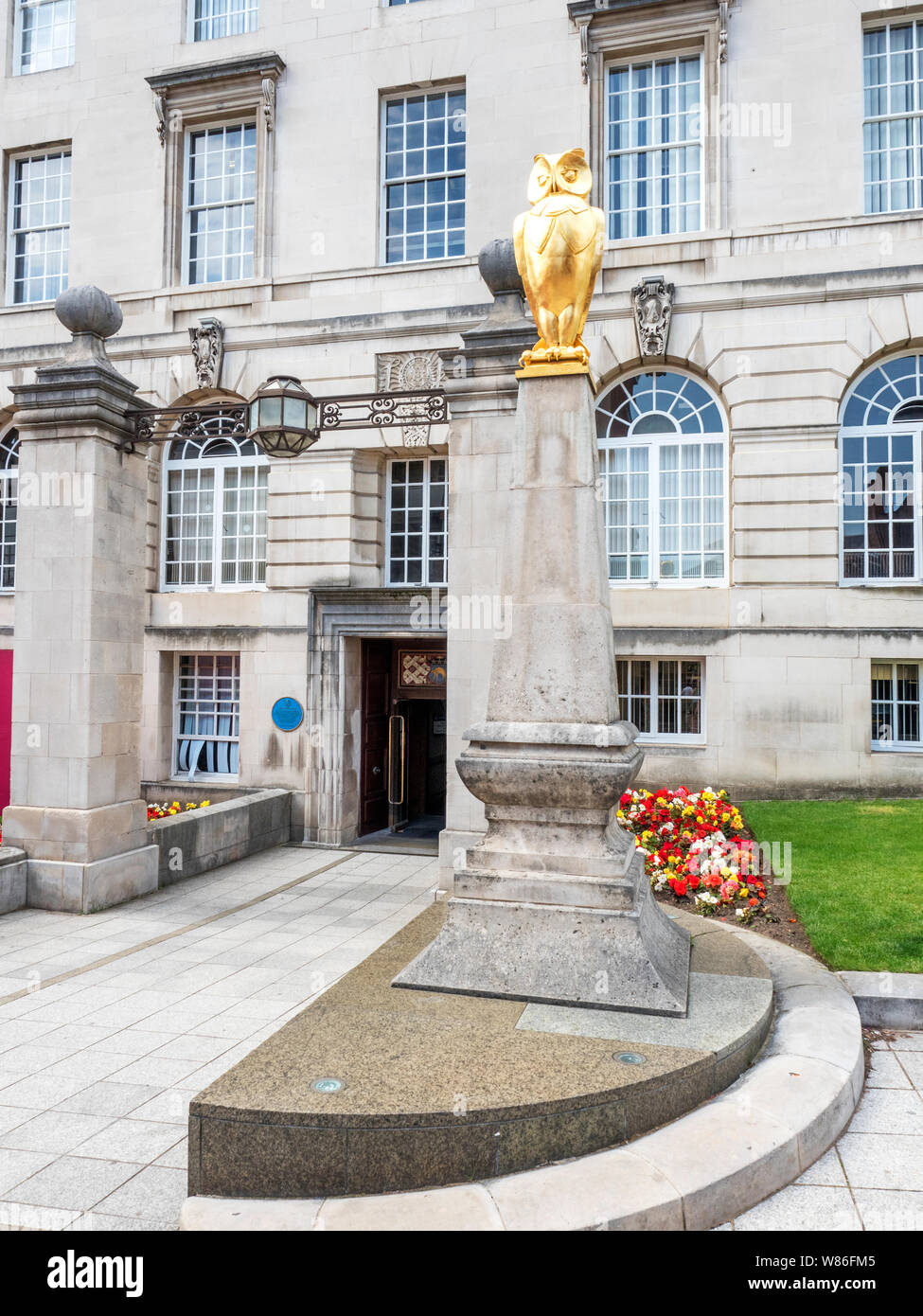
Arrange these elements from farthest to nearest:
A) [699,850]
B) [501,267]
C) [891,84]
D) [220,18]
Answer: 1. [220,18]
2. [891,84]
3. [699,850]
4. [501,267]

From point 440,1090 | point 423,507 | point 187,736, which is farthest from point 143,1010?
point 423,507

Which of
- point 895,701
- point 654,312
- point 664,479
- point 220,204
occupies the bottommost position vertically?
point 895,701

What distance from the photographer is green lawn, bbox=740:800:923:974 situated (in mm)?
7012

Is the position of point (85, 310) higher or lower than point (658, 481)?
higher

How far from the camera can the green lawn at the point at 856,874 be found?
23.0 ft

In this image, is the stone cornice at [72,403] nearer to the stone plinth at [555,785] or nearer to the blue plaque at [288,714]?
the stone plinth at [555,785]

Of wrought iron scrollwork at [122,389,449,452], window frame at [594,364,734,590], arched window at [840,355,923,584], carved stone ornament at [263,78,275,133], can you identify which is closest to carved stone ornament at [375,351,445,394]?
window frame at [594,364,734,590]

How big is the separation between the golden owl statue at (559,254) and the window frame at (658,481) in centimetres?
889

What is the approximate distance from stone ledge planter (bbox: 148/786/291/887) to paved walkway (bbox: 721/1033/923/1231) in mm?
8460

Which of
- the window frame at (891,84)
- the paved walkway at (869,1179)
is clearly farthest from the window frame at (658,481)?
the paved walkway at (869,1179)

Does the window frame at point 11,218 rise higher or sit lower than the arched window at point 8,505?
higher

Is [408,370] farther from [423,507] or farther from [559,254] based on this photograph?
[559,254]

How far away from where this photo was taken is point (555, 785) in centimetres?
544

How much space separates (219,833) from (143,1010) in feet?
19.7
